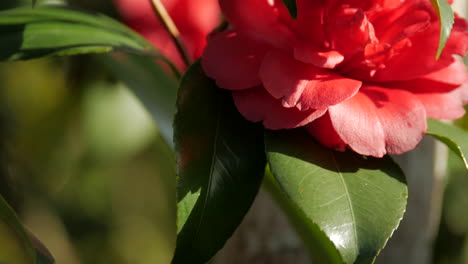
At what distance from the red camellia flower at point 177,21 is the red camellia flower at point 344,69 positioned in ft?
1.21

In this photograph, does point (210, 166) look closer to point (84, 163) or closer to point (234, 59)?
point (234, 59)

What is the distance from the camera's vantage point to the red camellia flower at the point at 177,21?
1.02 metres

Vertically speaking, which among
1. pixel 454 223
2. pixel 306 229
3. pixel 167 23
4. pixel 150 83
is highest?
pixel 167 23

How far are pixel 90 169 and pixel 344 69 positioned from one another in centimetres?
114

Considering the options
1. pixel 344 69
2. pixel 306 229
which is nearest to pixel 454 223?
pixel 306 229

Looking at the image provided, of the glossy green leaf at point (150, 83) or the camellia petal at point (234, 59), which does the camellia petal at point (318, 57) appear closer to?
the camellia petal at point (234, 59)

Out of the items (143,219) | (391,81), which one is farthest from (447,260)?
(391,81)

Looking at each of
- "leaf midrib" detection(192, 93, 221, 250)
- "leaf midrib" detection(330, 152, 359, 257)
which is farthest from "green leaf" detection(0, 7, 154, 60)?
"leaf midrib" detection(330, 152, 359, 257)

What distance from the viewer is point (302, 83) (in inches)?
22.5

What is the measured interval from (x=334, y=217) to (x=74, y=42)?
32 cm

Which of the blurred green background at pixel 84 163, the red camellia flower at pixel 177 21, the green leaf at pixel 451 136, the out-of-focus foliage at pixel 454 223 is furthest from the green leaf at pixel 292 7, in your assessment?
the out-of-focus foliage at pixel 454 223

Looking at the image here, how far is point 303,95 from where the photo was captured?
0.56 m

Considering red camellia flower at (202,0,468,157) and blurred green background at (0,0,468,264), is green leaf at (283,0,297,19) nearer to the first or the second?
red camellia flower at (202,0,468,157)

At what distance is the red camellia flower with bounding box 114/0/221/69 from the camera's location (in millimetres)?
1021
